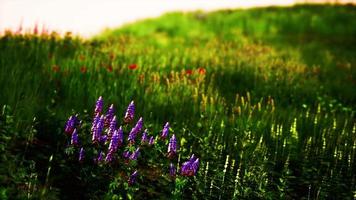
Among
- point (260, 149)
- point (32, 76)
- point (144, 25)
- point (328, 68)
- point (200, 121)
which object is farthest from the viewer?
point (144, 25)

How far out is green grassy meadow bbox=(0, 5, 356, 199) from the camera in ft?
11.3

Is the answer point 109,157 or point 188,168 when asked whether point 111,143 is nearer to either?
point 109,157

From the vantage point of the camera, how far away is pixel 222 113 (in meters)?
5.09

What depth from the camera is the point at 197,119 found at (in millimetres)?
4859

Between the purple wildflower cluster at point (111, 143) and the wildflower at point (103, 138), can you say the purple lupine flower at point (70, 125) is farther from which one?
the wildflower at point (103, 138)

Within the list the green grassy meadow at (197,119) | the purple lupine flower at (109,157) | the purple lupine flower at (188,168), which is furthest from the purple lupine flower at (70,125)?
the purple lupine flower at (188,168)

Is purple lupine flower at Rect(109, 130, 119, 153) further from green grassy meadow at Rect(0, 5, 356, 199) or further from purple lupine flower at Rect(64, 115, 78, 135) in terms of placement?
purple lupine flower at Rect(64, 115, 78, 135)

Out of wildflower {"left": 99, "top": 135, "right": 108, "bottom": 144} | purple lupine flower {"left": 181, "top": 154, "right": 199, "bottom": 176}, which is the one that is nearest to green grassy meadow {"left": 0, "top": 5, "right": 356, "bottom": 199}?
purple lupine flower {"left": 181, "top": 154, "right": 199, "bottom": 176}

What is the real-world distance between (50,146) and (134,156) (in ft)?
3.12

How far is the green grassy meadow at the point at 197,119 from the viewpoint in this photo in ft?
11.3

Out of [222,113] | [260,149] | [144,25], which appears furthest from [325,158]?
[144,25]

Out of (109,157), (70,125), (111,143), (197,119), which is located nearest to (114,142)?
(111,143)

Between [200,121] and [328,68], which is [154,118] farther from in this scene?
[328,68]

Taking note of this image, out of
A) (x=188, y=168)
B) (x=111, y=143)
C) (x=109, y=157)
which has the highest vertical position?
(x=111, y=143)
